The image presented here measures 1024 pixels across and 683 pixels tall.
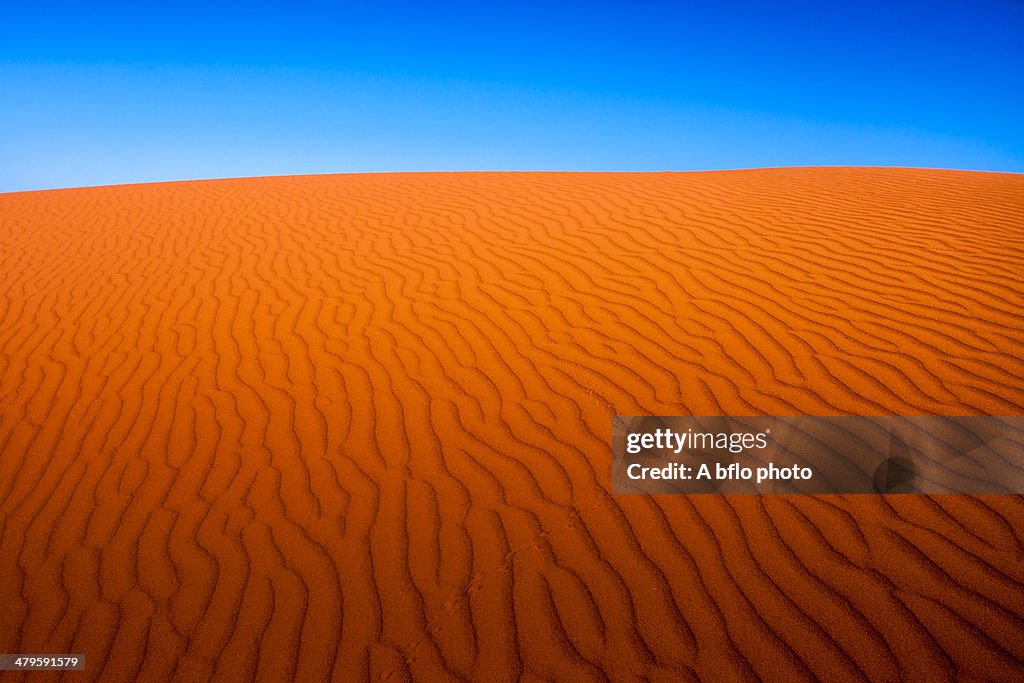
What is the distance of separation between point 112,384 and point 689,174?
35.6ft

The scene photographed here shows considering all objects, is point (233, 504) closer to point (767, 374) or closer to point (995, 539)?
point (767, 374)

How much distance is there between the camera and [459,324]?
16.3ft

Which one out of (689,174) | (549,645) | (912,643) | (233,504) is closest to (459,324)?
(233,504)

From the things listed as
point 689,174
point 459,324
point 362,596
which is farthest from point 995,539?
point 689,174

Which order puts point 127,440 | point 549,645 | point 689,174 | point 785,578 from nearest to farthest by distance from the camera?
point 549,645
point 785,578
point 127,440
point 689,174

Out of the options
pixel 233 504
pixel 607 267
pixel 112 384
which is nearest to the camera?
pixel 233 504

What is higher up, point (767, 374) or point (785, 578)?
point (767, 374)

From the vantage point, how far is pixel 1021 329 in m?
4.12

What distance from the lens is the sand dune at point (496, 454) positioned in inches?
93.5

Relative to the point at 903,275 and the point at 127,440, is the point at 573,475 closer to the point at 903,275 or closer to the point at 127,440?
the point at 127,440

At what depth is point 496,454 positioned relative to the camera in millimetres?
3443

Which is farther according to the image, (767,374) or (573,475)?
(767,374)

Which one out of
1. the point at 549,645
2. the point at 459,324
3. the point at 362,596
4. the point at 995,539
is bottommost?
the point at 549,645

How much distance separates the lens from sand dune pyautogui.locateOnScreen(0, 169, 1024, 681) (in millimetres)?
2375
